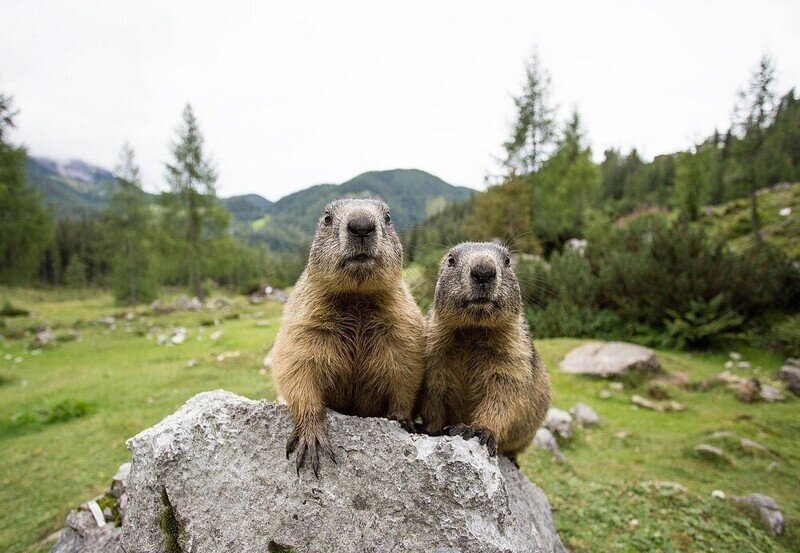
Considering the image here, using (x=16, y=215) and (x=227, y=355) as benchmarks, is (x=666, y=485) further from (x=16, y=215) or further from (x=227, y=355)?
(x=16, y=215)

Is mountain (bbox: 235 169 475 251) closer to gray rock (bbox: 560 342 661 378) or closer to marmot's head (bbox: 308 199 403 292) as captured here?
marmot's head (bbox: 308 199 403 292)

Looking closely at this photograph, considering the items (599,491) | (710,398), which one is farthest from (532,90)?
(599,491)

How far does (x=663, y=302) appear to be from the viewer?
13992 mm

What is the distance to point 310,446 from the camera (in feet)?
8.94

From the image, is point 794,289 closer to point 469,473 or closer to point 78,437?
point 469,473

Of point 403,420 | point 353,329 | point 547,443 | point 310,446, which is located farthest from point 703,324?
point 310,446

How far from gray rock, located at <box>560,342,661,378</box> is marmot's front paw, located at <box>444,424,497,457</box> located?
9.49 m

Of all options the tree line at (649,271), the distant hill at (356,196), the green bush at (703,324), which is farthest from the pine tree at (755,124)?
the distant hill at (356,196)

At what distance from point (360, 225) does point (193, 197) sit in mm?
32179

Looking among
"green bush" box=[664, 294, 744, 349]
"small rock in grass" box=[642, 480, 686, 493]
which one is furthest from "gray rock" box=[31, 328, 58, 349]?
"green bush" box=[664, 294, 744, 349]

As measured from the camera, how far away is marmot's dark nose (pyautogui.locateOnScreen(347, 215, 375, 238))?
2.86 meters

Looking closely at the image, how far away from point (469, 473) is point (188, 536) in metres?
1.73

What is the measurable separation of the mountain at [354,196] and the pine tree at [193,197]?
2834 centimetres

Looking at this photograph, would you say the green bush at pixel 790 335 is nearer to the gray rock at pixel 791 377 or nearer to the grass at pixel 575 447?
the grass at pixel 575 447
